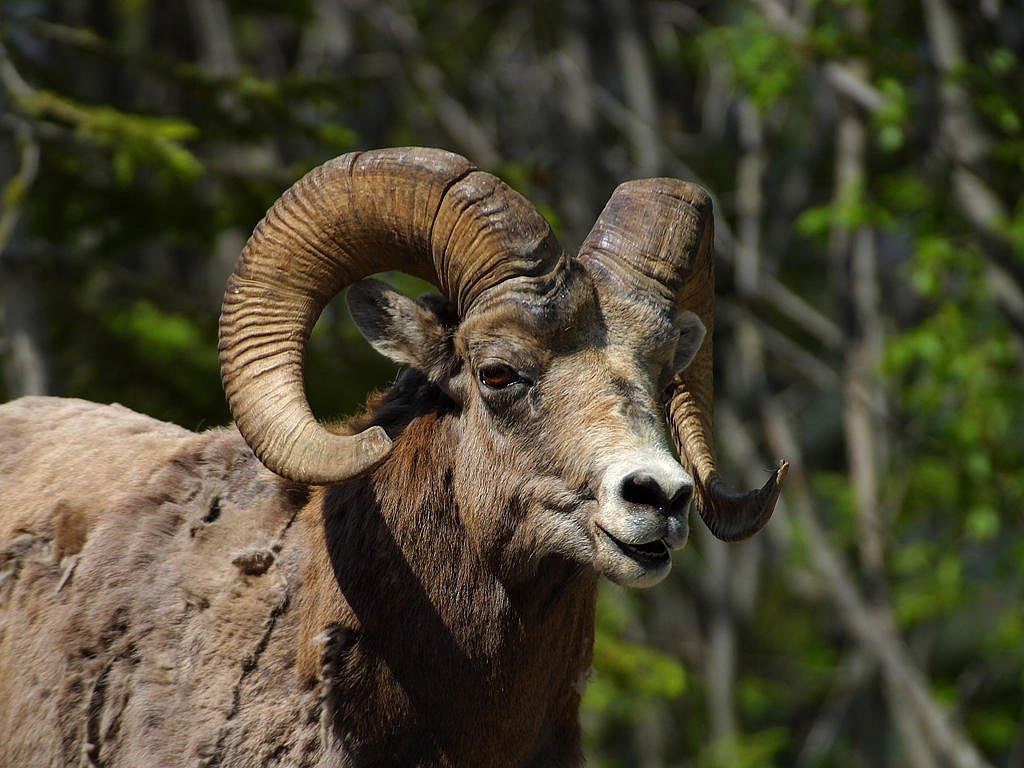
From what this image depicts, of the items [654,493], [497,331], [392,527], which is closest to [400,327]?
[497,331]

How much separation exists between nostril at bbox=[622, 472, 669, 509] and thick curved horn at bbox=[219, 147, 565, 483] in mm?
941

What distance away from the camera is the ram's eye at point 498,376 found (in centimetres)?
614

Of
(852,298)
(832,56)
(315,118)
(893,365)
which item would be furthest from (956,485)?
(315,118)

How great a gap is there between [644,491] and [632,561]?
285 mm

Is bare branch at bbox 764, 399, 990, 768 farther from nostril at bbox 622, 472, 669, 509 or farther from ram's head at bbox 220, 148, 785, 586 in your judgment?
nostril at bbox 622, 472, 669, 509

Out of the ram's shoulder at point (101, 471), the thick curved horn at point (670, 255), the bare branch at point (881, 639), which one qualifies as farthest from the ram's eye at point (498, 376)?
the bare branch at point (881, 639)

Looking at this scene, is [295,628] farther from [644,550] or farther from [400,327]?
[644,550]

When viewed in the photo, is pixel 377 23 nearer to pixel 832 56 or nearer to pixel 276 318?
pixel 832 56

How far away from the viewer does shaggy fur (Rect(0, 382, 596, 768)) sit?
238 inches

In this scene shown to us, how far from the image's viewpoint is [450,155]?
6.25 meters

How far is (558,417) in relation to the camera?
19.8 ft

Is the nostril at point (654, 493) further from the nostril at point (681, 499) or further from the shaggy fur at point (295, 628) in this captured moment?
the shaggy fur at point (295, 628)

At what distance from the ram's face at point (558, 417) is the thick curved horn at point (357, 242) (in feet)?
0.64

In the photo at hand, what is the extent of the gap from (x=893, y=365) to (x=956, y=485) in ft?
4.70
